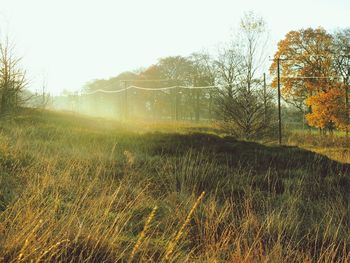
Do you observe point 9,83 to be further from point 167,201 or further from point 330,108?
point 330,108

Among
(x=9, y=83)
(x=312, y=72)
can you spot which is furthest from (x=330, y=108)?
(x=9, y=83)

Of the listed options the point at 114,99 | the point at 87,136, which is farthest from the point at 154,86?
the point at 87,136

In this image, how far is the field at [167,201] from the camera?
301cm

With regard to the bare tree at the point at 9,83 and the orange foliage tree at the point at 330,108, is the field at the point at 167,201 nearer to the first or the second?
the bare tree at the point at 9,83

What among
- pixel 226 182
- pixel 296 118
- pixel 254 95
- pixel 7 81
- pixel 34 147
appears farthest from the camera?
pixel 296 118

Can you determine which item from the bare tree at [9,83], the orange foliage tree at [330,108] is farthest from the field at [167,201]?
the orange foliage tree at [330,108]

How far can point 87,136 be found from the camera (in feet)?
37.2

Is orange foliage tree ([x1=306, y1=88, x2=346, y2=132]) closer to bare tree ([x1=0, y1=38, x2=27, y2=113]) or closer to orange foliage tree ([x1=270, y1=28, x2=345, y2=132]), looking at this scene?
orange foliage tree ([x1=270, y1=28, x2=345, y2=132])

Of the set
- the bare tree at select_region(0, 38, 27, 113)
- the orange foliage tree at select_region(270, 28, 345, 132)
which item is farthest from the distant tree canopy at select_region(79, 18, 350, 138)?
the bare tree at select_region(0, 38, 27, 113)

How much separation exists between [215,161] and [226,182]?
6.26 feet

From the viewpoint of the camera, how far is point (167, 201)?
499 centimetres

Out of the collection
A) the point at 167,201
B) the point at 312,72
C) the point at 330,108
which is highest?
the point at 312,72

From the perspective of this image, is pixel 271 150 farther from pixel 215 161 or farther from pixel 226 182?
pixel 226 182

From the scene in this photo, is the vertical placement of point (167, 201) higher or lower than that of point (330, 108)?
lower
